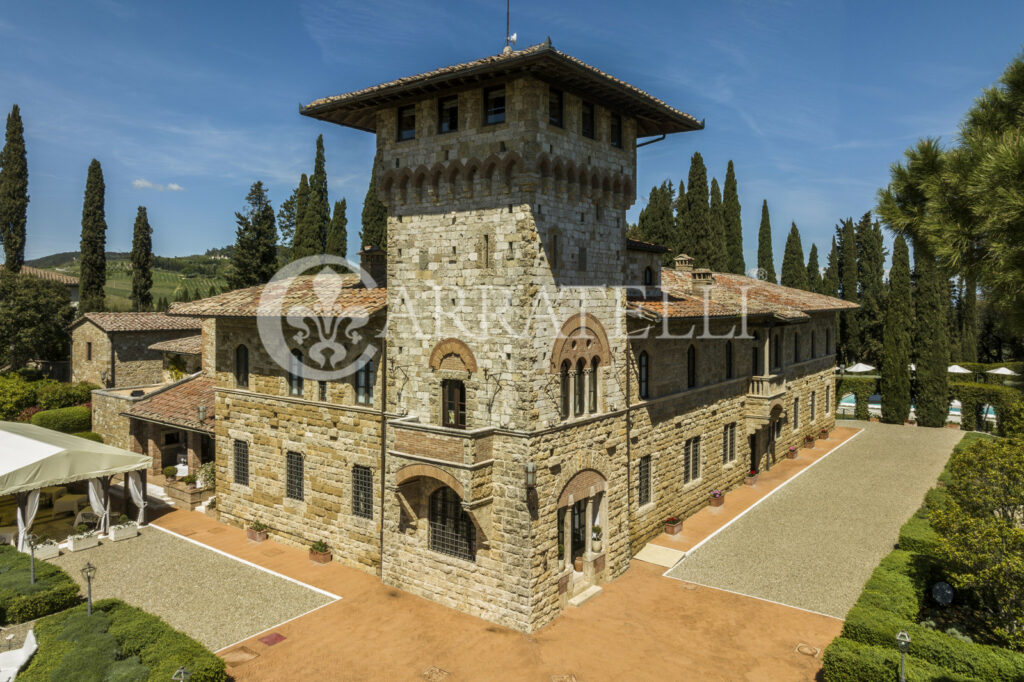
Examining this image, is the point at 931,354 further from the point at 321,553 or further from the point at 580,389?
the point at 321,553

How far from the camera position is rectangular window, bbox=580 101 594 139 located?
17.3 meters

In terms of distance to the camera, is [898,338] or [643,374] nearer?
[643,374]

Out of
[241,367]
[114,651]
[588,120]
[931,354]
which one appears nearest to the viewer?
[114,651]

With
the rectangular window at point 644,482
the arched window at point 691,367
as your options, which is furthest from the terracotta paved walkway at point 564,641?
the arched window at point 691,367

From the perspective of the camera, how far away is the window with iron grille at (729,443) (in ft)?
87.3

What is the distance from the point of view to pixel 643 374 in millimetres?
20781

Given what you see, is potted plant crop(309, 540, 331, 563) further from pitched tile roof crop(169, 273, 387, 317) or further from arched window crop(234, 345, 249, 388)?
pitched tile roof crop(169, 273, 387, 317)

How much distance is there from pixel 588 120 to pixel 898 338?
33.9 m

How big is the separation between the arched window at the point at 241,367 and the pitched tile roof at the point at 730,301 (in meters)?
13.7

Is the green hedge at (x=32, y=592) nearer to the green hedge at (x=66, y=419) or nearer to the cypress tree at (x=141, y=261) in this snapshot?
the green hedge at (x=66, y=419)

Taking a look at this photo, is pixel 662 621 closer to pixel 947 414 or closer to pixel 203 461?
pixel 203 461

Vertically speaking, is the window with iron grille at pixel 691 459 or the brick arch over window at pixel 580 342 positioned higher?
the brick arch over window at pixel 580 342

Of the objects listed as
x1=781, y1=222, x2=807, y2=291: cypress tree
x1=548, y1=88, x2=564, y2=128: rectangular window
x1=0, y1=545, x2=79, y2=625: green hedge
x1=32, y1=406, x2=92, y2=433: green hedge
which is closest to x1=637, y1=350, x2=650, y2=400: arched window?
x1=548, y1=88, x2=564, y2=128: rectangular window

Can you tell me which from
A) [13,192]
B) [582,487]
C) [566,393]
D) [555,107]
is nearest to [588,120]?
[555,107]
